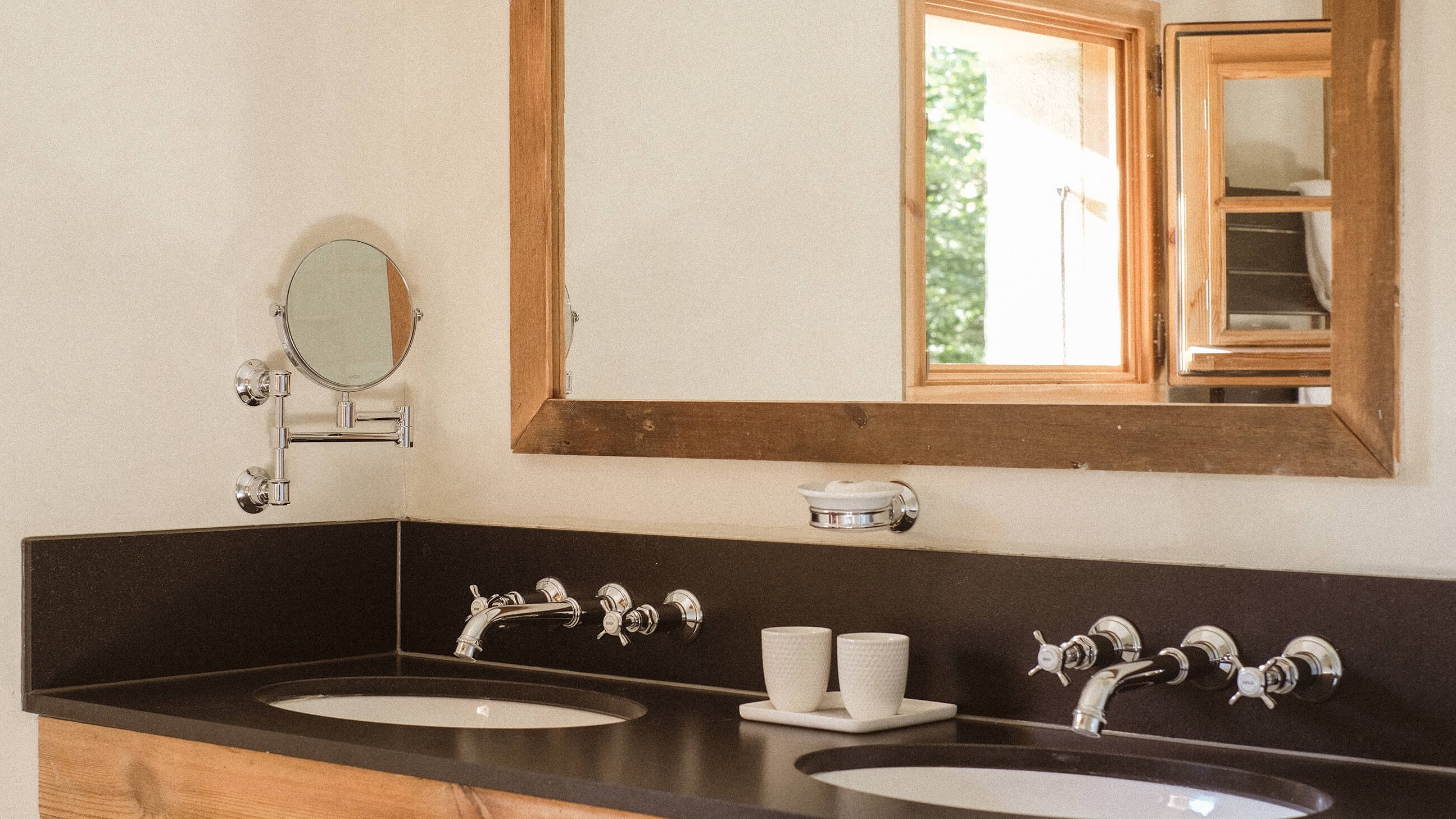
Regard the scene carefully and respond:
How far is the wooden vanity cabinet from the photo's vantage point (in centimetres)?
138

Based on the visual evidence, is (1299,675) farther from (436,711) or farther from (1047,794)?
(436,711)

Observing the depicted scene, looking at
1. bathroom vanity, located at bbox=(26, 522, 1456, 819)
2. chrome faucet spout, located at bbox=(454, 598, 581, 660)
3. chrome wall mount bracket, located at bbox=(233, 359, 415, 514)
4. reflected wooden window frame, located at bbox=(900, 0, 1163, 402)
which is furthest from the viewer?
chrome wall mount bracket, located at bbox=(233, 359, 415, 514)

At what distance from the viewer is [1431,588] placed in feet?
4.31

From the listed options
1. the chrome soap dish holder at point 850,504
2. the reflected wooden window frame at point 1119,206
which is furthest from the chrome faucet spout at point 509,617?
the reflected wooden window frame at point 1119,206

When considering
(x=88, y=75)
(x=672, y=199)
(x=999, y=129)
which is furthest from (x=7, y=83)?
(x=999, y=129)

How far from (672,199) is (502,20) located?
0.40 meters

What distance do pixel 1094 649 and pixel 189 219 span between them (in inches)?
46.8

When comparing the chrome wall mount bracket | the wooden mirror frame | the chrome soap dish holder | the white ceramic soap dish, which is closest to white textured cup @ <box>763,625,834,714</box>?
the white ceramic soap dish

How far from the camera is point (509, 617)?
173 cm

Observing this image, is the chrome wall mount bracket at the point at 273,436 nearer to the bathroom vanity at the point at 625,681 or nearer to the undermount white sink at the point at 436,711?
the bathroom vanity at the point at 625,681

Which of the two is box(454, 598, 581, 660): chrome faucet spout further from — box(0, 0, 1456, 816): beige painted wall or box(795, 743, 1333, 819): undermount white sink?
box(795, 743, 1333, 819): undermount white sink

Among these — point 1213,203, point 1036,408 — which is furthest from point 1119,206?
point 1036,408

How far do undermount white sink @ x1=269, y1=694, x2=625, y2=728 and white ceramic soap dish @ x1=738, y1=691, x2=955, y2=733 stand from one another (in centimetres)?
28

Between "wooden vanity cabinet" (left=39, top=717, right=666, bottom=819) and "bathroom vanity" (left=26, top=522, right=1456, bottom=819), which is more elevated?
"bathroom vanity" (left=26, top=522, right=1456, bottom=819)
